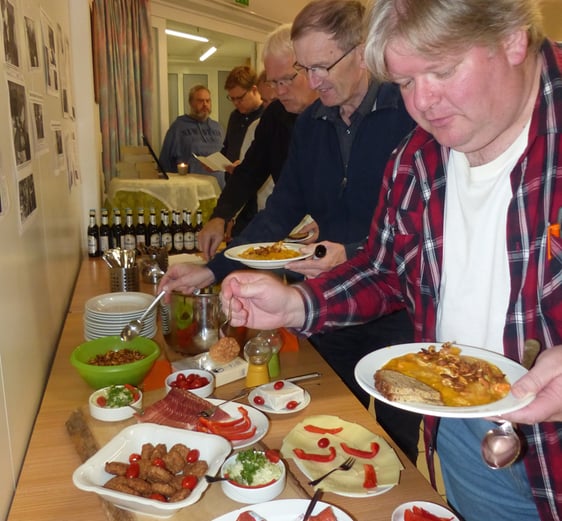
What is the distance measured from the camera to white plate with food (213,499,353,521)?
0.92 metres

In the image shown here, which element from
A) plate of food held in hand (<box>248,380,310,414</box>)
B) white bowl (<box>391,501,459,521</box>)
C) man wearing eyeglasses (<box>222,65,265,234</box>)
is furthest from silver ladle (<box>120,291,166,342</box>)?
man wearing eyeglasses (<box>222,65,265,234</box>)

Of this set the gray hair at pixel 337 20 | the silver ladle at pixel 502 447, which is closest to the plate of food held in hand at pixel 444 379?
the silver ladle at pixel 502 447

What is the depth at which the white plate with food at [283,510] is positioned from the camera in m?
0.92

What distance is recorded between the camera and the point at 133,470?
103 centimetres

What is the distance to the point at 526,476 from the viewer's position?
1.05m

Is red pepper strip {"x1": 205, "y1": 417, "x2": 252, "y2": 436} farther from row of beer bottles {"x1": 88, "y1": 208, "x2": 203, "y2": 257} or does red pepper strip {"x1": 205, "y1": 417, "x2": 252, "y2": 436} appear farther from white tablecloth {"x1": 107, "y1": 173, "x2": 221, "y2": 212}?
white tablecloth {"x1": 107, "y1": 173, "x2": 221, "y2": 212}

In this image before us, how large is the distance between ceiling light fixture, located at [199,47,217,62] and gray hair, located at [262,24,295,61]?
13.8 ft

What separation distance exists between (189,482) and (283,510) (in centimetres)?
17

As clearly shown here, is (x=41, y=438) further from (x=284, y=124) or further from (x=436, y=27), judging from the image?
(x=284, y=124)

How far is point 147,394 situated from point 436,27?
107 centimetres

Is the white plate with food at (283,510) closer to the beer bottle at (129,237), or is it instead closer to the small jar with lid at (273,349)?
the small jar with lid at (273,349)

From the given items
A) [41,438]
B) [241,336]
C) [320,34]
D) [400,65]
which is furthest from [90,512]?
[320,34]

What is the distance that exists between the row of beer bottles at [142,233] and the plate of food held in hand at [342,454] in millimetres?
1873

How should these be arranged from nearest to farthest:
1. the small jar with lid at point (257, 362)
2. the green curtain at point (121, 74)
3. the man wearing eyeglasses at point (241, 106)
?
1. the small jar with lid at point (257, 362)
2. the man wearing eyeglasses at point (241, 106)
3. the green curtain at point (121, 74)
